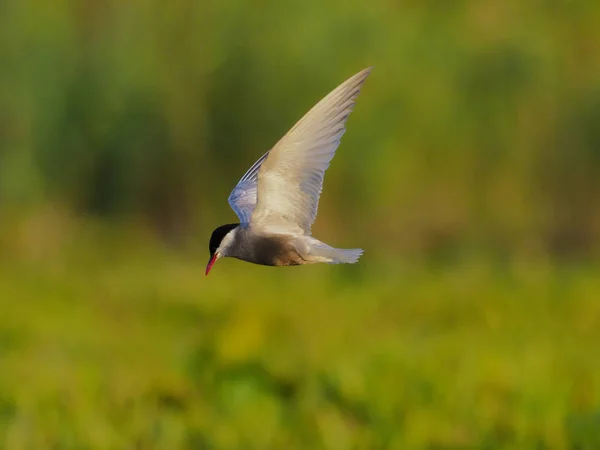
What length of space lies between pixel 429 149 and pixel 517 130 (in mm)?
705

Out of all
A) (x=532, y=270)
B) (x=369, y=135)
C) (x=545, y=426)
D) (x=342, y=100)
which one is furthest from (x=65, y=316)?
(x=342, y=100)

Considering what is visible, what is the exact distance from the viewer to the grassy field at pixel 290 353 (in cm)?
497

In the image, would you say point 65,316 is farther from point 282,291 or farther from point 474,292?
point 474,292

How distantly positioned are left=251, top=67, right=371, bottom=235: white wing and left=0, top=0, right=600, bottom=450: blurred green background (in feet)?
14.1

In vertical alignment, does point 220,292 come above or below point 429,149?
below

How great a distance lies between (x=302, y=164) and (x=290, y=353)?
3.81 meters

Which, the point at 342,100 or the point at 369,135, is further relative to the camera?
the point at 369,135

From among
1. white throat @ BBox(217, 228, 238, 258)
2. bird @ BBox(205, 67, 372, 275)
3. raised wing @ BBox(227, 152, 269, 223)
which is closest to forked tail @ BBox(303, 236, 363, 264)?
bird @ BBox(205, 67, 372, 275)

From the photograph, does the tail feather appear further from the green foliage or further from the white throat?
the green foliage

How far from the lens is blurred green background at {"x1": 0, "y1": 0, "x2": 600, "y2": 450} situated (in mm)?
7536

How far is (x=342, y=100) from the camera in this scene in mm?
2234

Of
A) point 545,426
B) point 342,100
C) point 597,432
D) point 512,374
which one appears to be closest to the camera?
point 342,100

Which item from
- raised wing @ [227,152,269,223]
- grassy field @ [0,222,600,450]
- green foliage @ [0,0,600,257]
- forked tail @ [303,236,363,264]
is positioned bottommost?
grassy field @ [0,222,600,450]

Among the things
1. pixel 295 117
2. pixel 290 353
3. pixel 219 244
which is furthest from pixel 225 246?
pixel 295 117
